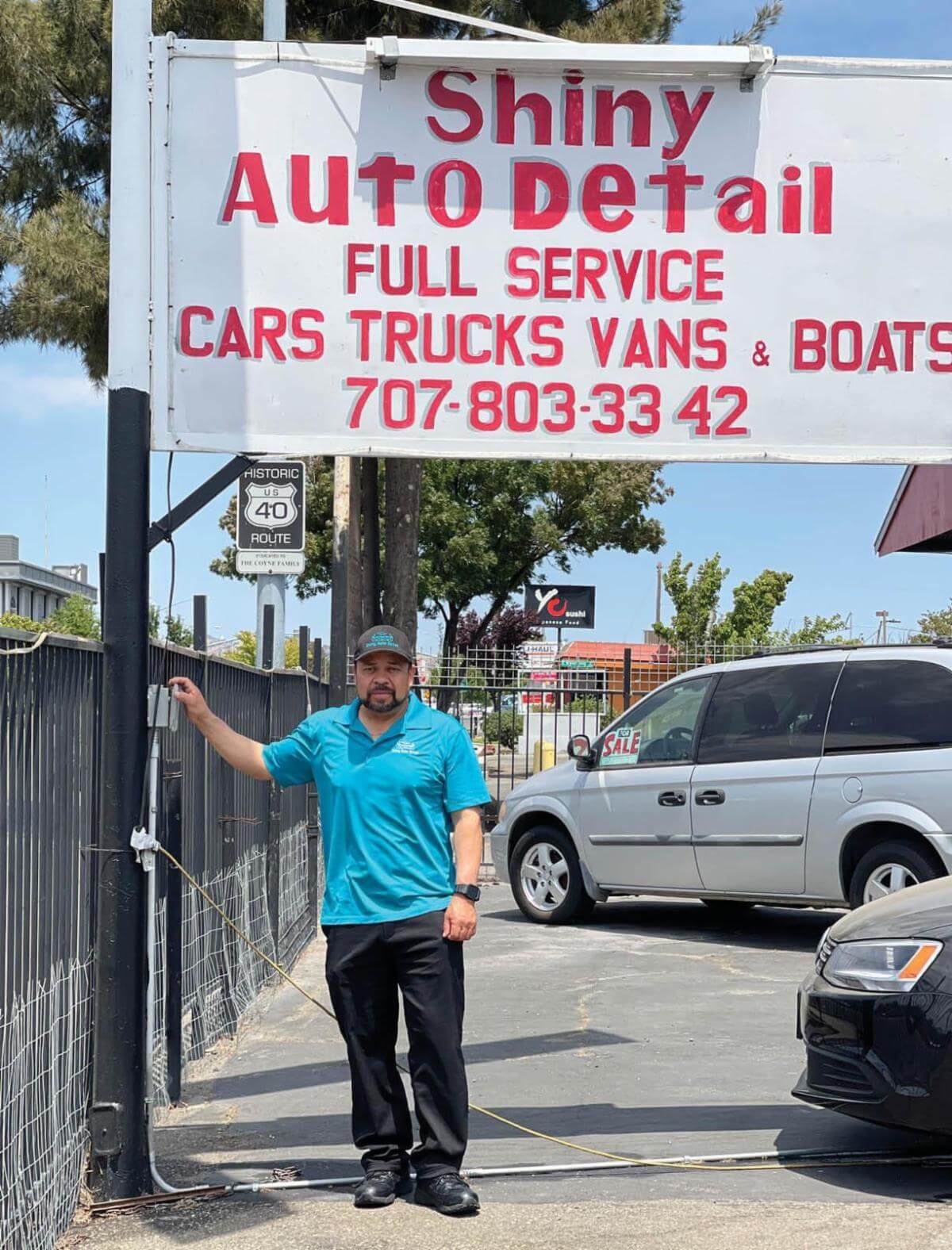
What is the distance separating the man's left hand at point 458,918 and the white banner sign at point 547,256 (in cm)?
166

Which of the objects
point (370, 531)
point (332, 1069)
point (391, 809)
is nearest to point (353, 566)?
point (370, 531)

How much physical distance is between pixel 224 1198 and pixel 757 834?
602 centimetres

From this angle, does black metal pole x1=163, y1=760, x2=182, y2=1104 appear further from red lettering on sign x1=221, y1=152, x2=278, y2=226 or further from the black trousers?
red lettering on sign x1=221, y1=152, x2=278, y2=226

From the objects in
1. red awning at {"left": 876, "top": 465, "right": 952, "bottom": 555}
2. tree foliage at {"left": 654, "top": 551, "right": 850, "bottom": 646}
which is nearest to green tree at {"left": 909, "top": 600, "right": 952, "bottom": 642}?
tree foliage at {"left": 654, "top": 551, "right": 850, "bottom": 646}

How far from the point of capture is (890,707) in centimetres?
1034

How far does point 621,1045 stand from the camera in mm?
Result: 7977

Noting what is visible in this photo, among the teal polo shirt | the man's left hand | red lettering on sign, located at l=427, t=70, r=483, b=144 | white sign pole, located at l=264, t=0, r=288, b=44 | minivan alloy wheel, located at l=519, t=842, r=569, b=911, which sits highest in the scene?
white sign pole, located at l=264, t=0, r=288, b=44

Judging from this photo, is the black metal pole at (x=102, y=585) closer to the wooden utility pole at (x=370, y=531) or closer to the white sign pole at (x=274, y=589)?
the white sign pole at (x=274, y=589)

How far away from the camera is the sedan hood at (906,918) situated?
569 centimetres

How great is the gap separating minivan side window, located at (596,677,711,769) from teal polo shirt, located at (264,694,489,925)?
20.2 feet

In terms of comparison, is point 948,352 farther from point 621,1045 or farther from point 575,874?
point 575,874

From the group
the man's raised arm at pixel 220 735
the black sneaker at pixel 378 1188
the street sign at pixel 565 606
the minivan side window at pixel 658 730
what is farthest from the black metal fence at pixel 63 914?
the street sign at pixel 565 606

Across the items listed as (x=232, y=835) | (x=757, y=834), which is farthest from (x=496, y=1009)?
(x=757, y=834)

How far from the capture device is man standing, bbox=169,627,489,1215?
5316 millimetres
